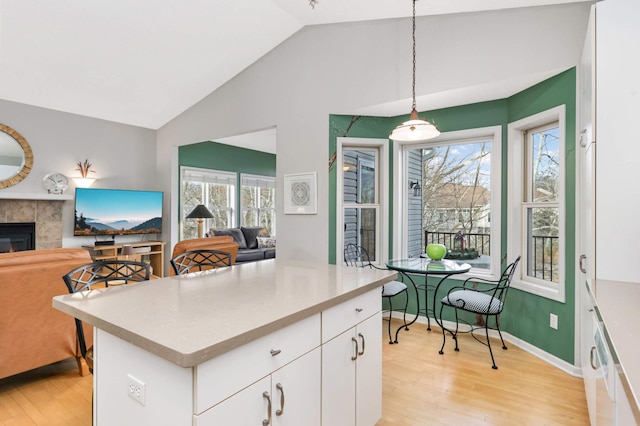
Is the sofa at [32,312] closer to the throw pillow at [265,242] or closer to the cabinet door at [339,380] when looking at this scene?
the cabinet door at [339,380]

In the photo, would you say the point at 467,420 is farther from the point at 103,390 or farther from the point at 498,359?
the point at 103,390

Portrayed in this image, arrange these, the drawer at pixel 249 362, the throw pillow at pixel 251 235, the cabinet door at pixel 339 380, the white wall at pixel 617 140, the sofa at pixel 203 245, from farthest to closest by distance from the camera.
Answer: the throw pillow at pixel 251 235, the sofa at pixel 203 245, the white wall at pixel 617 140, the cabinet door at pixel 339 380, the drawer at pixel 249 362

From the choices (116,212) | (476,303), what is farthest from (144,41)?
(476,303)

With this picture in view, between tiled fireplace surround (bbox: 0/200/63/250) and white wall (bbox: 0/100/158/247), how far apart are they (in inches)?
4.9

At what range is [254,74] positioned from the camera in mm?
4586

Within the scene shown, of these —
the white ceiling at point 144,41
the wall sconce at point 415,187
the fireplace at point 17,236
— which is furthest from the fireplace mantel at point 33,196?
the wall sconce at point 415,187

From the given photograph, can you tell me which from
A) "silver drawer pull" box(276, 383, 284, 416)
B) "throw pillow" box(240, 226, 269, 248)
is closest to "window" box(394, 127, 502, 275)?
"silver drawer pull" box(276, 383, 284, 416)

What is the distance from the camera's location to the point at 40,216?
494cm

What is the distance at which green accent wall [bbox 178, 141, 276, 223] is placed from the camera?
6688 mm

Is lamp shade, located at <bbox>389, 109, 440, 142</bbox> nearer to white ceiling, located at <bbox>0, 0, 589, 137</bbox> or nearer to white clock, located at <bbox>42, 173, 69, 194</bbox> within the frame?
white ceiling, located at <bbox>0, 0, 589, 137</bbox>

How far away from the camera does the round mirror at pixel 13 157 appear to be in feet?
15.3

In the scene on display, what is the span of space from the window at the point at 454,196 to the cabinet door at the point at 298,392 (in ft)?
9.07

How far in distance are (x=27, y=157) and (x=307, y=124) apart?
4.07 metres

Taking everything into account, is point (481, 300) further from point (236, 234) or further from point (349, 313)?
point (236, 234)
